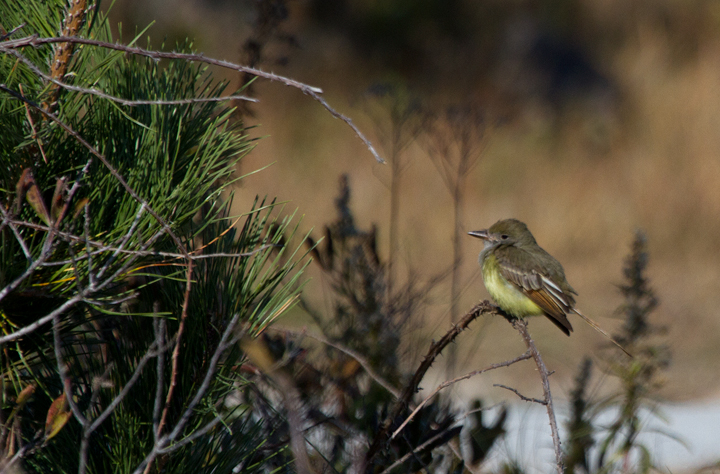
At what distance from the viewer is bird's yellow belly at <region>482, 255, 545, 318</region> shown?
285 cm

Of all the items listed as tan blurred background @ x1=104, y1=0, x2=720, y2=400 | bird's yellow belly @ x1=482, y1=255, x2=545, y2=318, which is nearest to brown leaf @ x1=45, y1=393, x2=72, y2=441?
bird's yellow belly @ x1=482, y1=255, x2=545, y2=318

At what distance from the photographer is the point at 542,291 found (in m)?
2.81

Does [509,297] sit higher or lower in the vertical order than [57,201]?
higher

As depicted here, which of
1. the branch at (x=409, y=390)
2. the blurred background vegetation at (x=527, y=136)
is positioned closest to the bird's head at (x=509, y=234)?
the branch at (x=409, y=390)

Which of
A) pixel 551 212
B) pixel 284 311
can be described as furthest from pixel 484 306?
pixel 551 212

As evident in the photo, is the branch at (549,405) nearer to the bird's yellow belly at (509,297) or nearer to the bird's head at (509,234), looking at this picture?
the bird's yellow belly at (509,297)

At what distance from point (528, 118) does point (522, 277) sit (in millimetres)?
7489

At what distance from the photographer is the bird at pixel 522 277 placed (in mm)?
2775

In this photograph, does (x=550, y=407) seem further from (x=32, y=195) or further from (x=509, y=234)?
(x=509, y=234)

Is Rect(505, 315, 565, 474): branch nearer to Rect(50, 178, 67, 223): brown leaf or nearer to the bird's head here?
Rect(50, 178, 67, 223): brown leaf

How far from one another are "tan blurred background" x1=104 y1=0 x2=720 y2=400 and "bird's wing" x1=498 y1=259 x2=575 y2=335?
544 centimetres

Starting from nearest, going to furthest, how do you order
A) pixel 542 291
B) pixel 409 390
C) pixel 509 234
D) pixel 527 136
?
1. pixel 409 390
2. pixel 542 291
3. pixel 509 234
4. pixel 527 136

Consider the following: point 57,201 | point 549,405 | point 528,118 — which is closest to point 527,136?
point 528,118

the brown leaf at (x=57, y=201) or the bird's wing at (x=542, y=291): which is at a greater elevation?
the bird's wing at (x=542, y=291)
